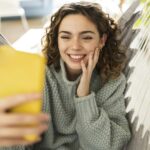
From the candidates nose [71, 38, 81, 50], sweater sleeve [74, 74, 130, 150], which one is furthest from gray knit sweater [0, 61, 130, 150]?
nose [71, 38, 81, 50]

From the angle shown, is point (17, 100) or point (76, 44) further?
point (76, 44)

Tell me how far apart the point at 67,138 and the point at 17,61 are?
24.8 inches

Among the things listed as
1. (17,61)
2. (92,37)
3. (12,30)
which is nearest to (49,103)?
(92,37)

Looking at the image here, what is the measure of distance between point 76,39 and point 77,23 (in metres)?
0.06

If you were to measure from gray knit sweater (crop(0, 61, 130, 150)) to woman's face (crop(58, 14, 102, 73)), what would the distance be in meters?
0.07

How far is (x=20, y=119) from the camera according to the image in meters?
0.55

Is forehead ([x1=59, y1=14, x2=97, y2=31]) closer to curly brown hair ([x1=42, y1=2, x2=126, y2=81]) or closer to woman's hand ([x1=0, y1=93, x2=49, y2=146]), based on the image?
curly brown hair ([x1=42, y1=2, x2=126, y2=81])

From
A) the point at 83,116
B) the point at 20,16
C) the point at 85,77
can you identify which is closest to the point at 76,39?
the point at 85,77

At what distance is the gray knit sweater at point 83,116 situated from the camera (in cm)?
106

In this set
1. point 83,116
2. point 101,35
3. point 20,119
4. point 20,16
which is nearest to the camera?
point 20,119

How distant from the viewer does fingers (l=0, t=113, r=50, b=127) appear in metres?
0.55

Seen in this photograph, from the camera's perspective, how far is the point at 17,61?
23.5 inches

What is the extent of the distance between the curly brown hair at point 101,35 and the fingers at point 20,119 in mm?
632

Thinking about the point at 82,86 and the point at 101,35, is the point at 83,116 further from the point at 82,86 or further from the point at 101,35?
the point at 101,35
